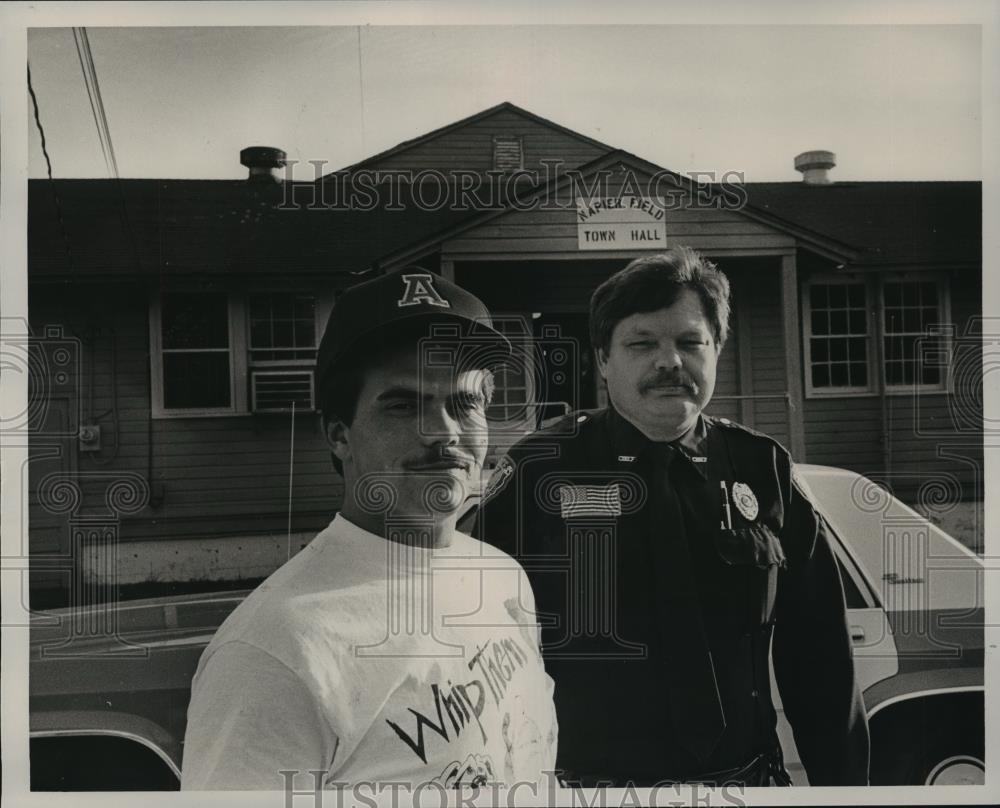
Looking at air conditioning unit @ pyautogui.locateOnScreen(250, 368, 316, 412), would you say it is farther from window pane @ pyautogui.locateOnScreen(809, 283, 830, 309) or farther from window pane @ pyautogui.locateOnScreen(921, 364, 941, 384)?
window pane @ pyautogui.locateOnScreen(921, 364, 941, 384)

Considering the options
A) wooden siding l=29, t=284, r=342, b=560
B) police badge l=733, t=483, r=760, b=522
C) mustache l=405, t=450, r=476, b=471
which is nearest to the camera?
mustache l=405, t=450, r=476, b=471

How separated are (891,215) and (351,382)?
6.12 ft

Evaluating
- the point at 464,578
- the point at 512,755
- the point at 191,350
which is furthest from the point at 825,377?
the point at 191,350

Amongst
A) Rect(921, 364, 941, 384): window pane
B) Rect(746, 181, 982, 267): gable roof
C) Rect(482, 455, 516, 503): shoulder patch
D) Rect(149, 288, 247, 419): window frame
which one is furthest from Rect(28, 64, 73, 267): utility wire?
Rect(921, 364, 941, 384): window pane

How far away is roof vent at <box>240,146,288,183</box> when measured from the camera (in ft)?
8.93

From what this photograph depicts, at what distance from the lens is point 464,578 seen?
263cm

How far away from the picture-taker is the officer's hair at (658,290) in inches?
105

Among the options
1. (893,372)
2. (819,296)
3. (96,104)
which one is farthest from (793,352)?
(96,104)

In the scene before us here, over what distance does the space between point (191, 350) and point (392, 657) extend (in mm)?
1150

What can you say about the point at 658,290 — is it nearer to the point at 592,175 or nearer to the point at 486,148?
the point at 592,175

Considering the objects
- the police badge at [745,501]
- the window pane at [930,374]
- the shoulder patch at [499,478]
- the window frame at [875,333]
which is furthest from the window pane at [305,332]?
the window pane at [930,374]

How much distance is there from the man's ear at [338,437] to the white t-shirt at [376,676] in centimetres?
22

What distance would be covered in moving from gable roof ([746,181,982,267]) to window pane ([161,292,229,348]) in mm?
1750

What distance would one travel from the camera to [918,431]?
280 cm
